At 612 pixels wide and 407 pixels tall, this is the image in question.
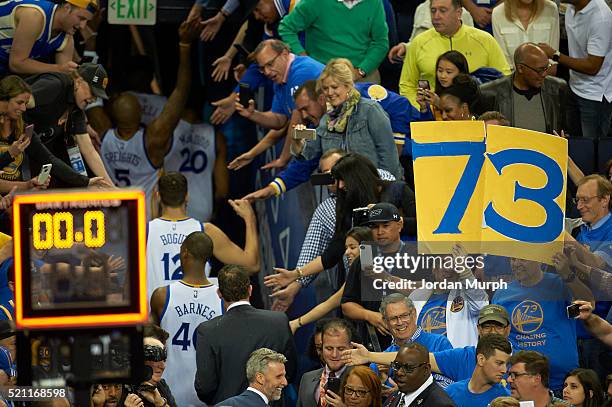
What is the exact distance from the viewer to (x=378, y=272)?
923 centimetres

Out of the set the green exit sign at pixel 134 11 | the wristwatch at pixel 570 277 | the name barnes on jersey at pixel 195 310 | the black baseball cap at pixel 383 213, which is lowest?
the name barnes on jersey at pixel 195 310

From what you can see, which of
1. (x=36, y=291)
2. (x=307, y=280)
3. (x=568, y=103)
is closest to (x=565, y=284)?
(x=307, y=280)

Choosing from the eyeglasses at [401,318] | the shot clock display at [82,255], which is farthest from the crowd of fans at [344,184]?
the shot clock display at [82,255]

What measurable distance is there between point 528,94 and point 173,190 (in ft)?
8.95

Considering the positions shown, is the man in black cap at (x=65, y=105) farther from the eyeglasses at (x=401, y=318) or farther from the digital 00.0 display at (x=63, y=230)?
the digital 00.0 display at (x=63, y=230)

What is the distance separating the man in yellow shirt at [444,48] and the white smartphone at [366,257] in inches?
114

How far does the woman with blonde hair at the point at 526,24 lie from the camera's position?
497 inches

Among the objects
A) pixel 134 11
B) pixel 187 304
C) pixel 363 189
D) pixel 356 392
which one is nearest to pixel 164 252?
pixel 187 304

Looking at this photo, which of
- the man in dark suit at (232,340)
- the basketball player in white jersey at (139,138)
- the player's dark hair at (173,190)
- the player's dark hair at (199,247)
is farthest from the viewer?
the basketball player in white jersey at (139,138)

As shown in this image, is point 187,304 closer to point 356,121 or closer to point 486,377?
point 356,121

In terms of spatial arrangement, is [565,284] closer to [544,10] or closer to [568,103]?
[568,103]

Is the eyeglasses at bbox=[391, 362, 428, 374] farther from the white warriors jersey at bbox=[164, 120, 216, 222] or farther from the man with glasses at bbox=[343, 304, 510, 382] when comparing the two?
the white warriors jersey at bbox=[164, 120, 216, 222]

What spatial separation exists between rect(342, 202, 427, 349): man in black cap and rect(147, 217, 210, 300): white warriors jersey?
1644mm

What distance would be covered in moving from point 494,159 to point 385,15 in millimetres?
4981
